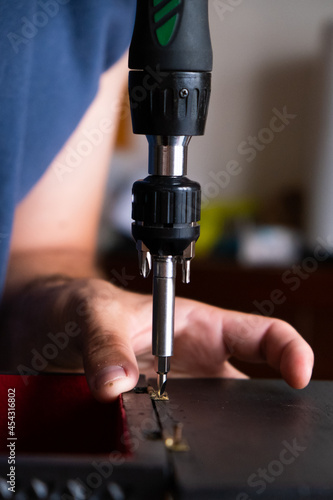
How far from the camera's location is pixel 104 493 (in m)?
0.37

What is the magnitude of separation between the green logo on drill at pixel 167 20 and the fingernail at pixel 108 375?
26 cm

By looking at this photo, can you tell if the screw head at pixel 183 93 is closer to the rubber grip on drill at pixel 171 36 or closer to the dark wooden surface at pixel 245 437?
the rubber grip on drill at pixel 171 36

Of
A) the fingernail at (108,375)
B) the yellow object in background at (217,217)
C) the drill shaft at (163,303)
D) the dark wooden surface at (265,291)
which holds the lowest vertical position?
the dark wooden surface at (265,291)

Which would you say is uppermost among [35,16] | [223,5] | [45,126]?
[223,5]

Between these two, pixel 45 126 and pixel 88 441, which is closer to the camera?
pixel 88 441

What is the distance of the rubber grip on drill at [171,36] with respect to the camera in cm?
45

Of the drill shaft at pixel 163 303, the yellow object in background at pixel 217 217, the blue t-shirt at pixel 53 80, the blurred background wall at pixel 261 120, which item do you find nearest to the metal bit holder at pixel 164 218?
the drill shaft at pixel 163 303

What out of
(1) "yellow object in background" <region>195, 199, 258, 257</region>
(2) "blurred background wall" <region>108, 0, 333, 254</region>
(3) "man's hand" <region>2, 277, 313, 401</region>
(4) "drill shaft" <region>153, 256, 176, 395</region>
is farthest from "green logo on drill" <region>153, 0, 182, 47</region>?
(2) "blurred background wall" <region>108, 0, 333, 254</region>

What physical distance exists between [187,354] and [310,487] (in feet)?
1.25

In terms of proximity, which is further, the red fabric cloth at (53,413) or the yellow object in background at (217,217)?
the yellow object in background at (217,217)

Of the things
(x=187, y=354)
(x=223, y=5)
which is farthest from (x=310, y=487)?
Answer: (x=223, y=5)

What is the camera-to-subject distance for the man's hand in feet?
2.11

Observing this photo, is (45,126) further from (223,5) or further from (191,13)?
(223,5)

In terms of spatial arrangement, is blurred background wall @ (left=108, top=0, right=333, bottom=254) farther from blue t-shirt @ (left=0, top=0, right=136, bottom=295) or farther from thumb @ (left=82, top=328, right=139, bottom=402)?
thumb @ (left=82, top=328, right=139, bottom=402)
